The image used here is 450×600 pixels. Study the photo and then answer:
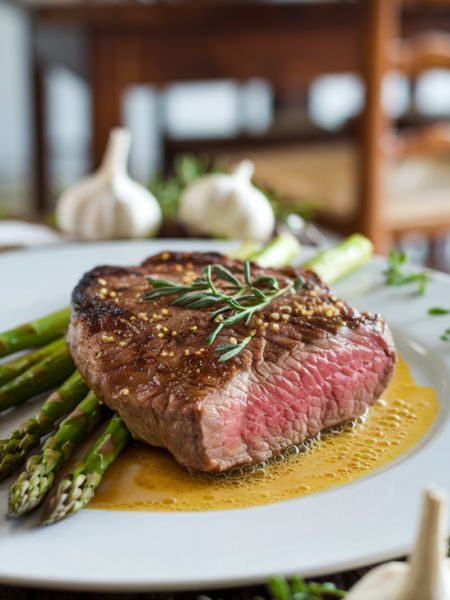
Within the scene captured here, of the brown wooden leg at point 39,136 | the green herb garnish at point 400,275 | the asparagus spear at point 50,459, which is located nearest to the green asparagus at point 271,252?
the green herb garnish at point 400,275

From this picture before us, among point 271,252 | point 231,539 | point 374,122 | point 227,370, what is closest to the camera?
point 231,539

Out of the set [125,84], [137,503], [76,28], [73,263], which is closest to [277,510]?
[137,503]

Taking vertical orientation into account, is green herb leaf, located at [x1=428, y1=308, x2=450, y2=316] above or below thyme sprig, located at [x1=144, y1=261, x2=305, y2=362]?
below

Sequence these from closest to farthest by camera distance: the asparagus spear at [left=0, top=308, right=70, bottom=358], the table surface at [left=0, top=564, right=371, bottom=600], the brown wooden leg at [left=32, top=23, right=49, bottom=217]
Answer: the table surface at [left=0, top=564, right=371, bottom=600] → the asparagus spear at [left=0, top=308, right=70, bottom=358] → the brown wooden leg at [left=32, top=23, right=49, bottom=217]

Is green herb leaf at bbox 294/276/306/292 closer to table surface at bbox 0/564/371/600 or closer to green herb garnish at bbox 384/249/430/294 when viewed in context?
green herb garnish at bbox 384/249/430/294

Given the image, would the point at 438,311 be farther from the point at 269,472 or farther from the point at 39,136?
the point at 39,136

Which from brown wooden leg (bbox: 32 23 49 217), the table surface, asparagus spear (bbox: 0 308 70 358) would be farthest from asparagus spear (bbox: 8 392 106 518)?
brown wooden leg (bbox: 32 23 49 217)

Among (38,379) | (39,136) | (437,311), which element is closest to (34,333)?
(38,379)
